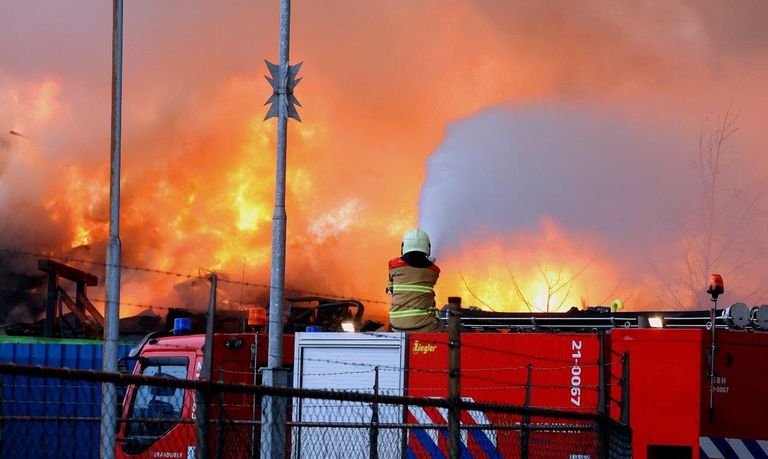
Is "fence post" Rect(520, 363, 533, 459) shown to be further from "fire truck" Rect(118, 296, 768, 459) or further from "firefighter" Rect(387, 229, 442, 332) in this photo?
"firefighter" Rect(387, 229, 442, 332)

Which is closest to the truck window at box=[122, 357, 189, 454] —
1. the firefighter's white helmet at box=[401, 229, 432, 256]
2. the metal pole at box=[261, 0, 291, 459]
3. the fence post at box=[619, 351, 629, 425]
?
the metal pole at box=[261, 0, 291, 459]

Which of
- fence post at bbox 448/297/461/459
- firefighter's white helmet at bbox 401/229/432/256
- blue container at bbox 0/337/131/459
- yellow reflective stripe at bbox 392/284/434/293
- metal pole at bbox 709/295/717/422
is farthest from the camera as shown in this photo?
blue container at bbox 0/337/131/459

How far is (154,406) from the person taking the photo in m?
13.9

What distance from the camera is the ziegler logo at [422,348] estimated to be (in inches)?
525

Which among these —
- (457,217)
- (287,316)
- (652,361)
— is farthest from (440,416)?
(457,217)

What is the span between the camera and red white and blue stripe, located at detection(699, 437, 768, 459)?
38.4 feet

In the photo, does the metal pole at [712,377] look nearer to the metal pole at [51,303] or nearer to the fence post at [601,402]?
the fence post at [601,402]

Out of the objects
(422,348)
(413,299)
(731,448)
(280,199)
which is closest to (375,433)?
(422,348)

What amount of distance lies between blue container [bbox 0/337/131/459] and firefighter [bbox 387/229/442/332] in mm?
6314

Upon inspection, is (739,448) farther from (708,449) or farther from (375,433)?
(375,433)

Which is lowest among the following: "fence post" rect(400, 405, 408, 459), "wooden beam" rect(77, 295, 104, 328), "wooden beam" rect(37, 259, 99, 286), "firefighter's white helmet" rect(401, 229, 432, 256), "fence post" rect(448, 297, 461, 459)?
"fence post" rect(400, 405, 408, 459)

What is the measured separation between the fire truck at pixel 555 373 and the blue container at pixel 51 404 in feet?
16.6

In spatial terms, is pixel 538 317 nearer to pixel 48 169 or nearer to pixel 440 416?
pixel 440 416

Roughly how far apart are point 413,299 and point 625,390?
10.4ft
